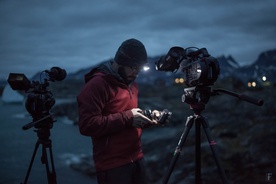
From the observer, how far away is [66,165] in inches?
727

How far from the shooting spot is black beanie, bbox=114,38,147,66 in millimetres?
3467

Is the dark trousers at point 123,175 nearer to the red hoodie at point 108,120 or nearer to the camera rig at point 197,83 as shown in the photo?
the red hoodie at point 108,120

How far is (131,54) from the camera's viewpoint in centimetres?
346

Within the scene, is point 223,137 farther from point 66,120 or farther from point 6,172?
point 66,120

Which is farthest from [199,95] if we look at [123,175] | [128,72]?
[123,175]

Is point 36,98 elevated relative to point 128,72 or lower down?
lower down

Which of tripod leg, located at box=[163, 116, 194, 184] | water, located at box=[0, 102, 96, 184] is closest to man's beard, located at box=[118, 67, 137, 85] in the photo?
tripod leg, located at box=[163, 116, 194, 184]

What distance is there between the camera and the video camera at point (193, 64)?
3.09m

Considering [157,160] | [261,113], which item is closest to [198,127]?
[157,160]

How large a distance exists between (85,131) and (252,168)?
224 inches

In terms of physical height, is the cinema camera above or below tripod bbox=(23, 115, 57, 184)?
above

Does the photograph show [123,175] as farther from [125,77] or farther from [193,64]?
[193,64]

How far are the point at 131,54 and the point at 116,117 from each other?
83cm

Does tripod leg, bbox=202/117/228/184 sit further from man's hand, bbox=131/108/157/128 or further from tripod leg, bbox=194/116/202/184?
man's hand, bbox=131/108/157/128
